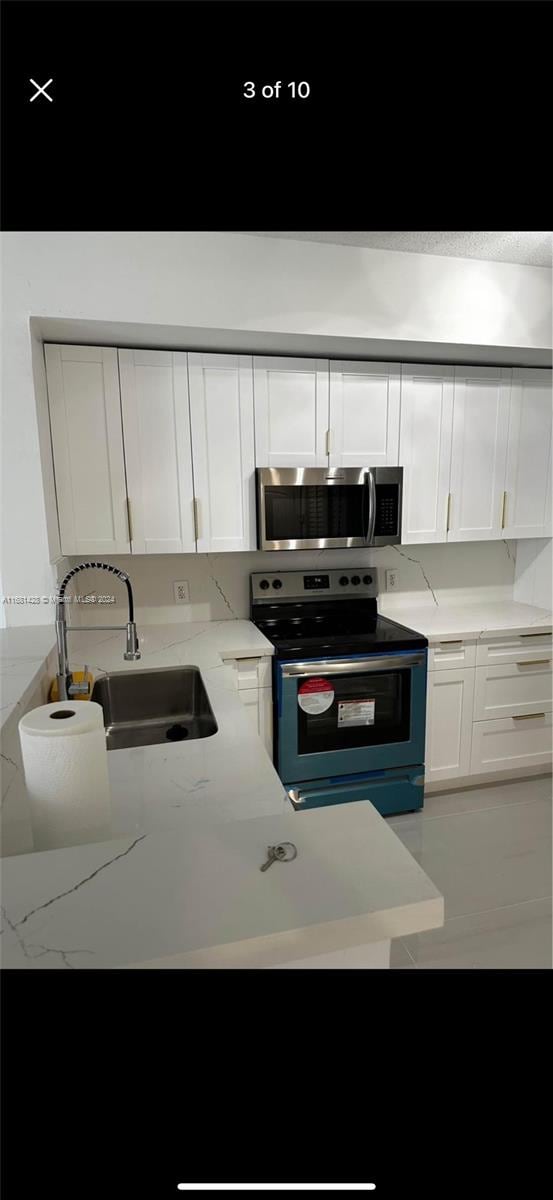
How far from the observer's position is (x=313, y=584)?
3008mm

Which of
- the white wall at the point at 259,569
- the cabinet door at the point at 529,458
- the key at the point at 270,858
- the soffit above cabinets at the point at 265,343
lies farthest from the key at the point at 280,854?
the cabinet door at the point at 529,458

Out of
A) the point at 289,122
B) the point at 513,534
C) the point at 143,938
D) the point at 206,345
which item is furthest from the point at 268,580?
the point at 143,938

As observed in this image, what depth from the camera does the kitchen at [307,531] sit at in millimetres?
1978

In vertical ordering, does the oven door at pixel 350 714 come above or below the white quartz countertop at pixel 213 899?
below

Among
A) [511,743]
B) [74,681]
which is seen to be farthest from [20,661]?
[511,743]

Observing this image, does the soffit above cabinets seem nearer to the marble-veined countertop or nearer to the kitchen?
the kitchen

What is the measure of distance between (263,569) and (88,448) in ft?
3.52

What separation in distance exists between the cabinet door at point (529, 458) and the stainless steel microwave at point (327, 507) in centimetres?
74

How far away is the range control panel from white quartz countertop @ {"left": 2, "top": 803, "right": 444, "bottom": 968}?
2126mm

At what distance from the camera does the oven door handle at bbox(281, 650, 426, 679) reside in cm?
247

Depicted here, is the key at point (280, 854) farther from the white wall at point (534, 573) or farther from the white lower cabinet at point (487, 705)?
the white wall at point (534, 573)

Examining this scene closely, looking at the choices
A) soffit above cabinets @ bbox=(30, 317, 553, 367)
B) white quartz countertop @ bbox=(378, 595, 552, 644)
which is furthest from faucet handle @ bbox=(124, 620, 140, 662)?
white quartz countertop @ bbox=(378, 595, 552, 644)

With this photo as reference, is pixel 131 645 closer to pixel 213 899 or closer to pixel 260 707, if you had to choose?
pixel 260 707

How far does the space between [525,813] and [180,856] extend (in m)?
2.55
